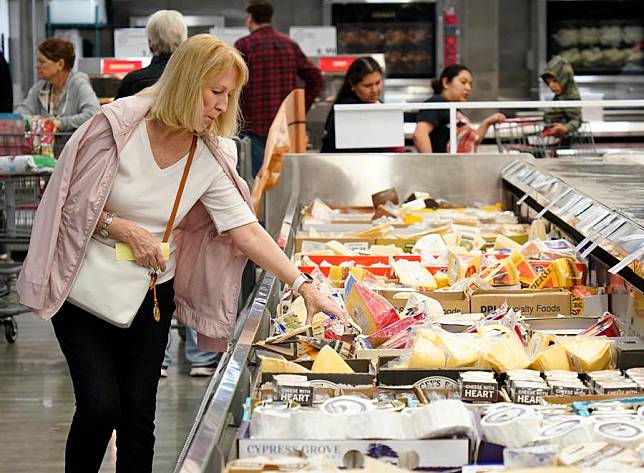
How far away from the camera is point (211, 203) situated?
3.26 meters

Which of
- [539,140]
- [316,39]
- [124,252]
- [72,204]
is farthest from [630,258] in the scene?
[316,39]

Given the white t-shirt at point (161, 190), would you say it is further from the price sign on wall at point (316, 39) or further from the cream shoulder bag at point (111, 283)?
the price sign on wall at point (316, 39)

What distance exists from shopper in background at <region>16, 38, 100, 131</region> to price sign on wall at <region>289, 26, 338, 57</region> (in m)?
4.92

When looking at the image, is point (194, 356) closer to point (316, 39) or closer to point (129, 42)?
point (316, 39)

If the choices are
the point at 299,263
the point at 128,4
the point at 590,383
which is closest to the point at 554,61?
the point at 128,4

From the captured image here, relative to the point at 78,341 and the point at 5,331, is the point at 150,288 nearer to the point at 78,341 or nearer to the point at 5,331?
the point at 78,341

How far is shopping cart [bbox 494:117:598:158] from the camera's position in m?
10.3

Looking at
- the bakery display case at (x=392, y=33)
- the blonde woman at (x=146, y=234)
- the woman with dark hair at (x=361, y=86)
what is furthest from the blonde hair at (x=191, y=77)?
the bakery display case at (x=392, y=33)

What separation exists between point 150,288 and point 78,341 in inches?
9.8

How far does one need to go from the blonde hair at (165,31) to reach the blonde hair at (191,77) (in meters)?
2.55

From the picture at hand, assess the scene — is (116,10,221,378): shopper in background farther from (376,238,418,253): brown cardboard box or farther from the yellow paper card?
the yellow paper card

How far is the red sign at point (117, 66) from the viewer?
11.3 m

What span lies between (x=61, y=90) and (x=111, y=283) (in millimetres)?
4904

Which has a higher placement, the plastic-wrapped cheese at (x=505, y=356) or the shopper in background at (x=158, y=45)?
the shopper in background at (x=158, y=45)
